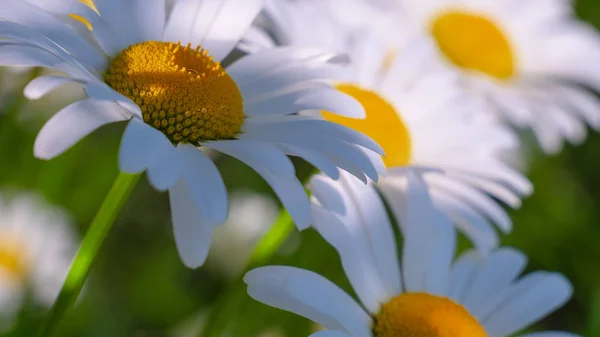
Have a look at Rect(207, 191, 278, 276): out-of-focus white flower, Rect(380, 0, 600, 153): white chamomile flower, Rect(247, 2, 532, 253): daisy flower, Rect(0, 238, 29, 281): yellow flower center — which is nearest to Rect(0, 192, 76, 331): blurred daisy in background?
Rect(0, 238, 29, 281): yellow flower center

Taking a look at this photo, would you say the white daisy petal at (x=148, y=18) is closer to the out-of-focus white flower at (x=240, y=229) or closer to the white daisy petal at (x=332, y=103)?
the white daisy petal at (x=332, y=103)

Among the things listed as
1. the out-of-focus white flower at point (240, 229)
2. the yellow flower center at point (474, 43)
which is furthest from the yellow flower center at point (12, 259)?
the yellow flower center at point (474, 43)

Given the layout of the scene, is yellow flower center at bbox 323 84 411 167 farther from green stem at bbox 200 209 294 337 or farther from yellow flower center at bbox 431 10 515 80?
yellow flower center at bbox 431 10 515 80

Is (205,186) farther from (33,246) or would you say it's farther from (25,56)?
(33,246)

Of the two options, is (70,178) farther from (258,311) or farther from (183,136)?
(183,136)

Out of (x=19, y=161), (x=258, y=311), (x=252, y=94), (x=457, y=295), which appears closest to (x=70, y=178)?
(x=19, y=161)

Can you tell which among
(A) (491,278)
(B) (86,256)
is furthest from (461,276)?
(B) (86,256)
